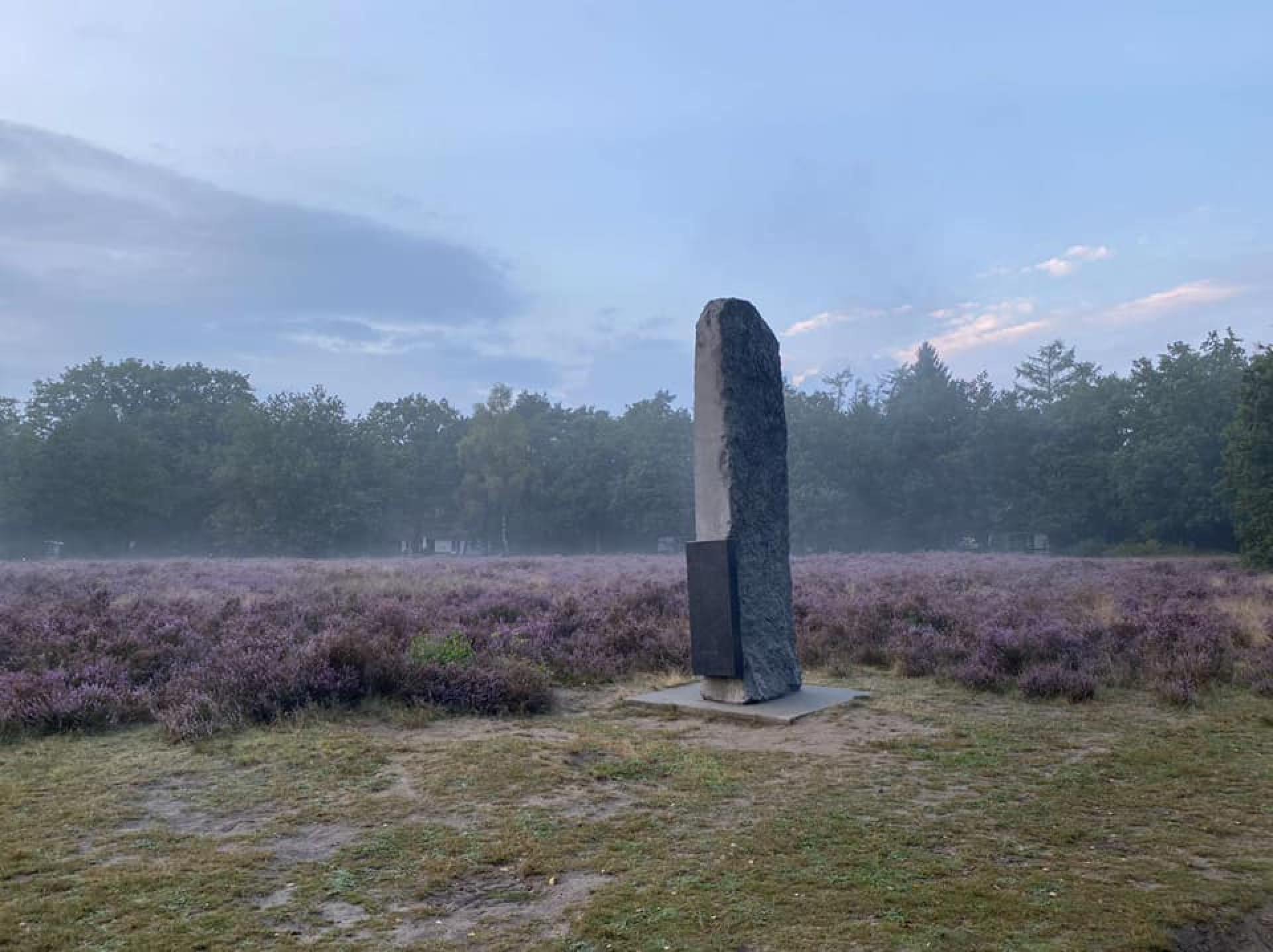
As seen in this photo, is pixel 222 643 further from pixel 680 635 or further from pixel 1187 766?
pixel 1187 766

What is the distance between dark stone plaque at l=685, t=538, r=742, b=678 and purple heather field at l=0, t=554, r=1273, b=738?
161 cm

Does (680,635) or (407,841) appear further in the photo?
(680,635)

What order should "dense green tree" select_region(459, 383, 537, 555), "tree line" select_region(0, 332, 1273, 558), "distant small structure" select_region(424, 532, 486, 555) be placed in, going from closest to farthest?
"tree line" select_region(0, 332, 1273, 558), "dense green tree" select_region(459, 383, 537, 555), "distant small structure" select_region(424, 532, 486, 555)

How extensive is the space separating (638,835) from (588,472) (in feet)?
186

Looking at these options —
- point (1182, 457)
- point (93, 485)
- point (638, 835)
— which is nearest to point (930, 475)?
point (1182, 457)

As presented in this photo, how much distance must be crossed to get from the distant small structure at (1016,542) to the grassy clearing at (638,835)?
162 feet

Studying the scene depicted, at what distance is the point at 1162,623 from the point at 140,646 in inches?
466

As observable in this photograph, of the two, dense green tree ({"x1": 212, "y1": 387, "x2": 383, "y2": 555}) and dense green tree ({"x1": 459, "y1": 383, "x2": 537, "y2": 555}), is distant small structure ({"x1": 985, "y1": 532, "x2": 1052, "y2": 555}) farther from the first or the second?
dense green tree ({"x1": 212, "y1": 387, "x2": 383, "y2": 555})

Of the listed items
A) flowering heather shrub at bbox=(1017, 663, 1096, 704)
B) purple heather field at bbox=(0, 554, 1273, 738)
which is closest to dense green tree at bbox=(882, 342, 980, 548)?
purple heather field at bbox=(0, 554, 1273, 738)

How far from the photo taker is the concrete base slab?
8.48m

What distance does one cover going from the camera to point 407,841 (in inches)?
196

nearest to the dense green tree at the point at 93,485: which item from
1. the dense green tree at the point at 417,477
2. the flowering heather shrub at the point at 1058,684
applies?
the dense green tree at the point at 417,477

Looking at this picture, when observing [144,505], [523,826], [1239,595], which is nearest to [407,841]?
[523,826]

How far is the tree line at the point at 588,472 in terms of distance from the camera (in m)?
47.5
